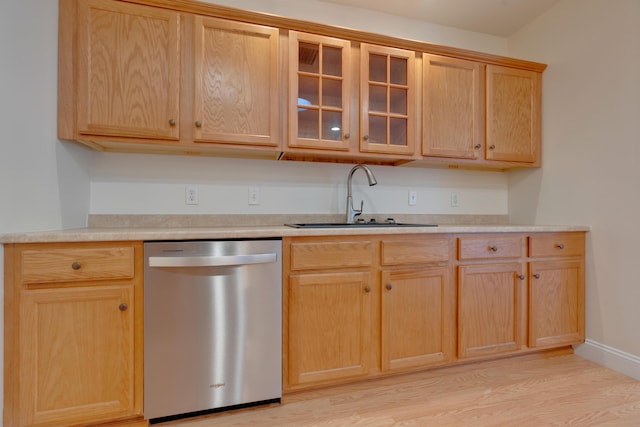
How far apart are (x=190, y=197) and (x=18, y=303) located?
946 millimetres

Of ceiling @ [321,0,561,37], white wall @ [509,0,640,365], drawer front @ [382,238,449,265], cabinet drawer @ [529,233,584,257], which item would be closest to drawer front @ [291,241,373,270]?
drawer front @ [382,238,449,265]

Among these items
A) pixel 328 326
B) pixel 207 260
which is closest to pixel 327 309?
pixel 328 326

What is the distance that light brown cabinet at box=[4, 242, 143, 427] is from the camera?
4.10 feet

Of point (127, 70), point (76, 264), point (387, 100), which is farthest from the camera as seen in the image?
point (387, 100)

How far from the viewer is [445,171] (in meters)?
2.52

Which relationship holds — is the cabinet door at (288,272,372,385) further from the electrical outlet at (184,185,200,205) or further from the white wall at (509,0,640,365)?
the white wall at (509,0,640,365)

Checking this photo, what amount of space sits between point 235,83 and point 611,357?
2806 millimetres

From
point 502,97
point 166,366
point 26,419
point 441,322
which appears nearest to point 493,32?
point 502,97

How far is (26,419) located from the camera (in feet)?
4.15

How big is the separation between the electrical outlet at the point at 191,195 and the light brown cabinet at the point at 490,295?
5.38 feet

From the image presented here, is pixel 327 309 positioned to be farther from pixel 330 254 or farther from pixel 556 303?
pixel 556 303

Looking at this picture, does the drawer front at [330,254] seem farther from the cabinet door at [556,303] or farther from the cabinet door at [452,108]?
the cabinet door at [556,303]

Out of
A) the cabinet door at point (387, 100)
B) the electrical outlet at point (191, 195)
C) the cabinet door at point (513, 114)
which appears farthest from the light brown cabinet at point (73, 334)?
the cabinet door at point (513, 114)

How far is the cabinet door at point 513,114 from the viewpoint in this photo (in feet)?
7.34
